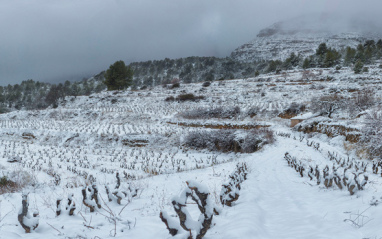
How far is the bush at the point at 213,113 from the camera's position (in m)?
26.1

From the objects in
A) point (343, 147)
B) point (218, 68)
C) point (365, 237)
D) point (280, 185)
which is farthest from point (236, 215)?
point (218, 68)

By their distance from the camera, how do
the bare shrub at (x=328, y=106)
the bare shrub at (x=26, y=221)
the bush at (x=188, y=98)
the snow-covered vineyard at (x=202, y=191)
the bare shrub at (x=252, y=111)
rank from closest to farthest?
the snow-covered vineyard at (x=202, y=191)
the bare shrub at (x=26, y=221)
the bare shrub at (x=328, y=106)
the bare shrub at (x=252, y=111)
the bush at (x=188, y=98)

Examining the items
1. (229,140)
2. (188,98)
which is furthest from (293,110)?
(188,98)

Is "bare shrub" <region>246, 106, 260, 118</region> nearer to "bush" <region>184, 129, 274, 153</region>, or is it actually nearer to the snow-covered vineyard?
the snow-covered vineyard

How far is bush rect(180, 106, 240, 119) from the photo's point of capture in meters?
26.1

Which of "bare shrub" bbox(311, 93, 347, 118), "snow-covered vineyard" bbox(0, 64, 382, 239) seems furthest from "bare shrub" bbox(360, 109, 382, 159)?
"bare shrub" bbox(311, 93, 347, 118)

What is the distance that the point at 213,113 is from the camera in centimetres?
2678

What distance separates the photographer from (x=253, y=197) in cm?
480

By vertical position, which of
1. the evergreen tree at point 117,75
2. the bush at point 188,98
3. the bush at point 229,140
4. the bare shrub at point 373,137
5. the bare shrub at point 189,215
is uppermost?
the evergreen tree at point 117,75

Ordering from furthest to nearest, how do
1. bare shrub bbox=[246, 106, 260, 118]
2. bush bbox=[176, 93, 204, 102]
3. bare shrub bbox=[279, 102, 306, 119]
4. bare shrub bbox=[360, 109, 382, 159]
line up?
bush bbox=[176, 93, 204, 102], bare shrub bbox=[246, 106, 260, 118], bare shrub bbox=[279, 102, 306, 119], bare shrub bbox=[360, 109, 382, 159]

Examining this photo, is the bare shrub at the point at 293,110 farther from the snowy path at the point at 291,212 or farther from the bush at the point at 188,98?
the snowy path at the point at 291,212

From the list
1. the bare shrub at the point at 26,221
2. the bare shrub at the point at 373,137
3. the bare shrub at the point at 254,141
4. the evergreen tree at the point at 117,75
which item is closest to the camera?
the bare shrub at the point at 26,221

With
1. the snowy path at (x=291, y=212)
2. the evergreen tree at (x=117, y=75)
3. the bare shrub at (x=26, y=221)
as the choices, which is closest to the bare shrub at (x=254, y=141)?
the snowy path at (x=291, y=212)

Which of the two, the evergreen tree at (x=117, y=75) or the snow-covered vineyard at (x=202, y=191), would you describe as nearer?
the snow-covered vineyard at (x=202, y=191)
